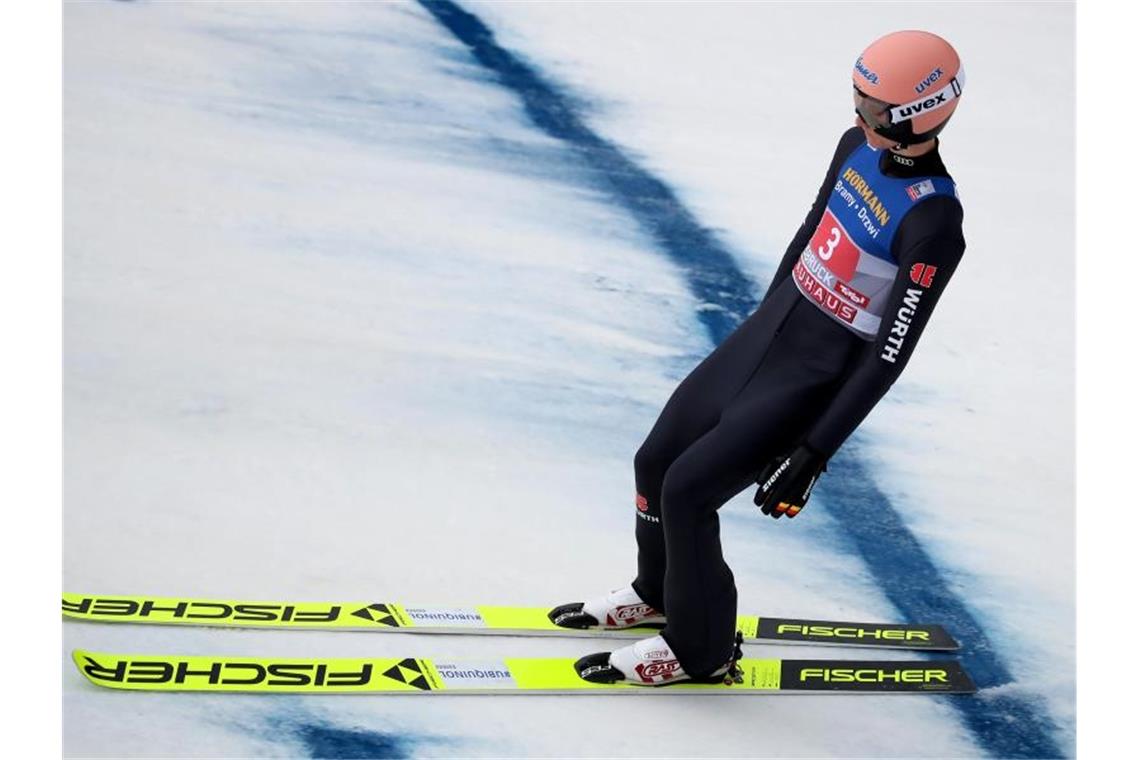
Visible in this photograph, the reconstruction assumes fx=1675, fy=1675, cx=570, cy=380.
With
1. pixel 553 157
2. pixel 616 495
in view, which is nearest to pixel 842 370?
pixel 616 495

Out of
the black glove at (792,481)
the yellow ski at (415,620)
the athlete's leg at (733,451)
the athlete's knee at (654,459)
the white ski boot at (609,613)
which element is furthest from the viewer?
the white ski boot at (609,613)

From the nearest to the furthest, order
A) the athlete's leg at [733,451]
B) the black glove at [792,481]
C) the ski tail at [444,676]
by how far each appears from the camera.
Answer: the black glove at [792,481]
the athlete's leg at [733,451]
the ski tail at [444,676]

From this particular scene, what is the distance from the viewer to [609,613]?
4.78 meters

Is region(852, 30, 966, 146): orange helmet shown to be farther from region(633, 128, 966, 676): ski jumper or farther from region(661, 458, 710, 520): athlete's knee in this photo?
region(661, 458, 710, 520): athlete's knee

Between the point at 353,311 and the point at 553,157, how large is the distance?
1.62 m

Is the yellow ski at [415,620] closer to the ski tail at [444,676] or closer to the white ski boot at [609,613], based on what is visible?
the white ski boot at [609,613]

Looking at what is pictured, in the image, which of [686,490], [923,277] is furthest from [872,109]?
[686,490]

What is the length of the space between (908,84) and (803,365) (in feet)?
2.55

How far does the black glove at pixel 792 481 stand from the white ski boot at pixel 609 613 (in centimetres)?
79

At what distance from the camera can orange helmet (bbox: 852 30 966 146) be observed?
3926mm

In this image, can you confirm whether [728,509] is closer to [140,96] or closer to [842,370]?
[842,370]

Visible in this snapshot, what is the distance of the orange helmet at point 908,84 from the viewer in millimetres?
3926

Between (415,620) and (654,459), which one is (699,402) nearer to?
(654,459)

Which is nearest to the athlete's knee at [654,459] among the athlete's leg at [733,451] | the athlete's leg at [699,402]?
the athlete's leg at [699,402]
